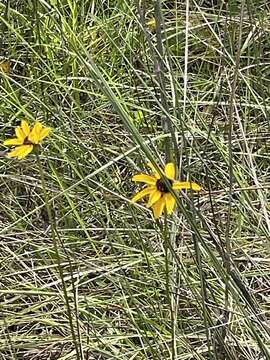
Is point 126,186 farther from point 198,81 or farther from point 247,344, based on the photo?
point 247,344

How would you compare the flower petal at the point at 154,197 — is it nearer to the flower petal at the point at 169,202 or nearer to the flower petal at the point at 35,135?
the flower petal at the point at 169,202

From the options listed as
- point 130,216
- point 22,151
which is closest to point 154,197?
point 22,151

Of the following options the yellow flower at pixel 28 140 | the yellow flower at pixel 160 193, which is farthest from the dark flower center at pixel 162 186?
the yellow flower at pixel 28 140

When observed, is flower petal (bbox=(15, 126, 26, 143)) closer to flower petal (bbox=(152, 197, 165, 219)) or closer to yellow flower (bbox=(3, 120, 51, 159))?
yellow flower (bbox=(3, 120, 51, 159))

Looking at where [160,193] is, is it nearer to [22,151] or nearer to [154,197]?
[154,197]

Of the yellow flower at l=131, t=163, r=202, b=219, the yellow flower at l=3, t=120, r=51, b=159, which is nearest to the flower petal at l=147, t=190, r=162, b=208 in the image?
the yellow flower at l=131, t=163, r=202, b=219
